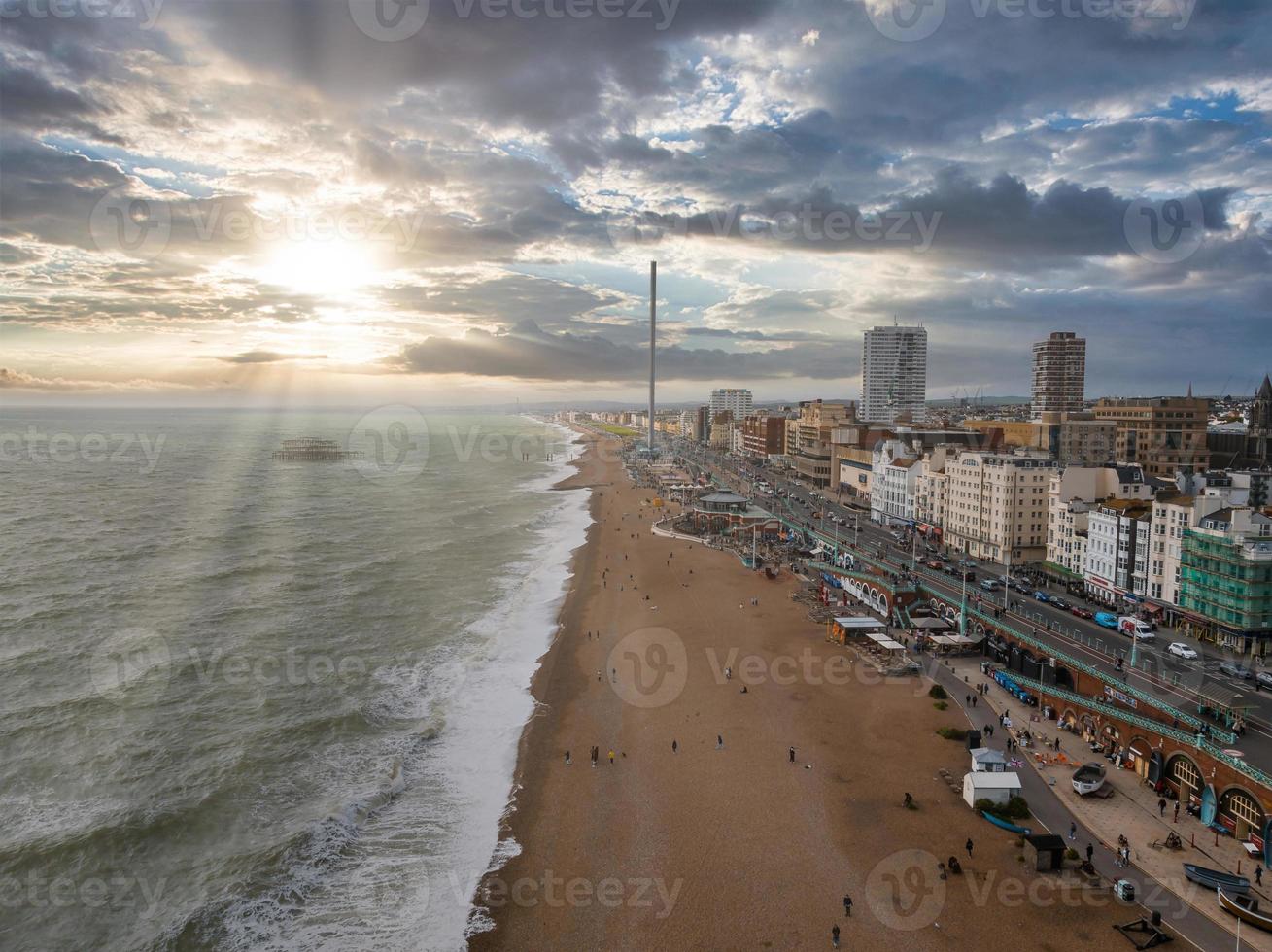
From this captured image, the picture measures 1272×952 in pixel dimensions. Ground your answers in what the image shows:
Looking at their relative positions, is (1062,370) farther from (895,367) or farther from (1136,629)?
(1136,629)

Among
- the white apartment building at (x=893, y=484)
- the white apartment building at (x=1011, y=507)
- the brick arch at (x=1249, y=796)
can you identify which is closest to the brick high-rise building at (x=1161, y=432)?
the white apartment building at (x=893, y=484)

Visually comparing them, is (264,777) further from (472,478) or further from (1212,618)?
(472,478)

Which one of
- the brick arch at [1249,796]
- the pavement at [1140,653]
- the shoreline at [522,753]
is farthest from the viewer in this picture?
the pavement at [1140,653]

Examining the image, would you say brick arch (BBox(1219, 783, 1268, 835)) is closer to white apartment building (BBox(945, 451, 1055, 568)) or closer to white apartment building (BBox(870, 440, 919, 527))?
white apartment building (BBox(945, 451, 1055, 568))

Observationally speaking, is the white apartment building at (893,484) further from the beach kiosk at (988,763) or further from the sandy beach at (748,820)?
the beach kiosk at (988,763)

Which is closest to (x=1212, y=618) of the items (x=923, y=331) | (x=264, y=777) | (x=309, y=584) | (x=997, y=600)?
(x=997, y=600)

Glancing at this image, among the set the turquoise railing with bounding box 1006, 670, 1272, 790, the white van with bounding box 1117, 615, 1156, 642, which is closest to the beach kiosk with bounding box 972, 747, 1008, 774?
the turquoise railing with bounding box 1006, 670, 1272, 790

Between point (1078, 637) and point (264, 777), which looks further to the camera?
point (1078, 637)
